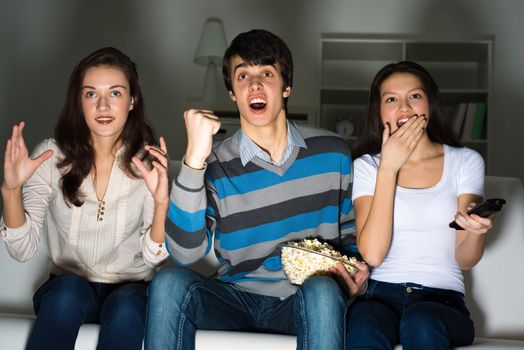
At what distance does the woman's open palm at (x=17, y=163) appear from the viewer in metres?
1.85

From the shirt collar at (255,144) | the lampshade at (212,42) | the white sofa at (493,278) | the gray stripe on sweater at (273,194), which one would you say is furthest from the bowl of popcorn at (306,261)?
the lampshade at (212,42)

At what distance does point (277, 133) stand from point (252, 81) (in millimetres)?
A: 155

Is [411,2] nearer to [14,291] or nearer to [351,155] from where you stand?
[351,155]

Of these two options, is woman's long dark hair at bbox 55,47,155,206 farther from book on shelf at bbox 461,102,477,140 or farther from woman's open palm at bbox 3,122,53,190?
book on shelf at bbox 461,102,477,140

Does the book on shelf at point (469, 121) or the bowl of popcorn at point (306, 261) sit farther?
the book on shelf at point (469, 121)

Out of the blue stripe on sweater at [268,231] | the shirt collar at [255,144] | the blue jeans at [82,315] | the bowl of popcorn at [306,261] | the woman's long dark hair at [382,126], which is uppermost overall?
the woman's long dark hair at [382,126]

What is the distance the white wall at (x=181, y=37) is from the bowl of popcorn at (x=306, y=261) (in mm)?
2991

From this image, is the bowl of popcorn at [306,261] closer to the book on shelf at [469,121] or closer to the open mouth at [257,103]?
the open mouth at [257,103]

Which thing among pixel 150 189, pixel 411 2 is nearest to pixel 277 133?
Answer: pixel 150 189

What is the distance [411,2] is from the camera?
183 inches

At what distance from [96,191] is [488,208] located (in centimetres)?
105

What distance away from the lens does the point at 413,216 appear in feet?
6.09

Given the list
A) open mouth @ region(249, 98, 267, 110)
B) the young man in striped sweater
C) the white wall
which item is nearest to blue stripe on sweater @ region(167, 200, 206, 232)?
the young man in striped sweater

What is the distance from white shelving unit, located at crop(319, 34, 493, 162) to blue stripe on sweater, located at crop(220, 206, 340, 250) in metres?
2.59
